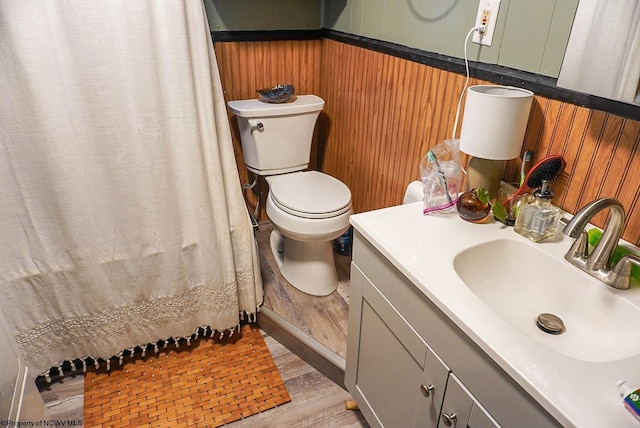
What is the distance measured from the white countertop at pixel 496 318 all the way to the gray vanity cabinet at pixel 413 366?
0.14ft

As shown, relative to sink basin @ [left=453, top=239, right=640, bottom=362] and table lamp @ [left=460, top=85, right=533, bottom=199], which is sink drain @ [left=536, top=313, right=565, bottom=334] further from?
table lamp @ [left=460, top=85, right=533, bottom=199]

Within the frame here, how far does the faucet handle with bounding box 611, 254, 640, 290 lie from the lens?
2.78 feet

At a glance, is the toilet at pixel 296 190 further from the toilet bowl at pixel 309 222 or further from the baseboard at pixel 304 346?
the baseboard at pixel 304 346

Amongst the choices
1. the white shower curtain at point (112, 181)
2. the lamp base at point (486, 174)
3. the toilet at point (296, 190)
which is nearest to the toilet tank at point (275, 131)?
the toilet at point (296, 190)

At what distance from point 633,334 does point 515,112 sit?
1.75ft

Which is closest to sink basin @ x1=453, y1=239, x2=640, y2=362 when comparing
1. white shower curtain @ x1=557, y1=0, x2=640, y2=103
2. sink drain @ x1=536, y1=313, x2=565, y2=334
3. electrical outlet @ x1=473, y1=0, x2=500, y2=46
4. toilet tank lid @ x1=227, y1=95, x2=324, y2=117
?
sink drain @ x1=536, y1=313, x2=565, y2=334

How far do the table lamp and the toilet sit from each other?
80cm

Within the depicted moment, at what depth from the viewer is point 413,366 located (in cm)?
101

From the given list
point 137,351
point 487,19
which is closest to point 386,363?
point 487,19

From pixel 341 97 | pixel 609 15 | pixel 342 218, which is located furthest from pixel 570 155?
pixel 341 97

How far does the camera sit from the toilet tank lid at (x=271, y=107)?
194 cm

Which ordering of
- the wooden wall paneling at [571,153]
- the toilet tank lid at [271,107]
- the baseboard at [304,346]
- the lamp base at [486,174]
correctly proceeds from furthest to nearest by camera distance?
the toilet tank lid at [271,107] → the baseboard at [304,346] → the lamp base at [486,174] → the wooden wall paneling at [571,153]

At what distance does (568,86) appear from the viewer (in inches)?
37.0

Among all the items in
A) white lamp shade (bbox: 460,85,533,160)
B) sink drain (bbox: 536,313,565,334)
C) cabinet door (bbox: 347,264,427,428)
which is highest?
white lamp shade (bbox: 460,85,533,160)
